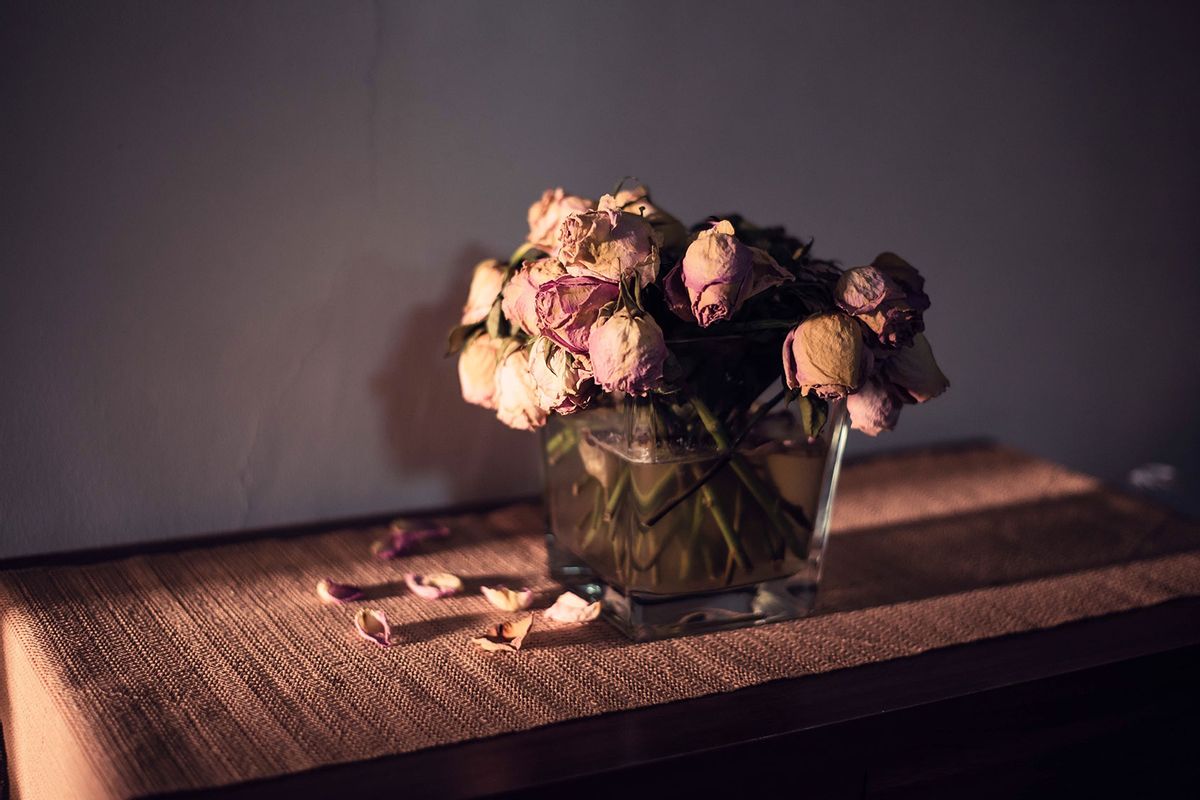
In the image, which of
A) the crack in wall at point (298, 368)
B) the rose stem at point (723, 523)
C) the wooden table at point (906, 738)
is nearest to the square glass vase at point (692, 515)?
the rose stem at point (723, 523)

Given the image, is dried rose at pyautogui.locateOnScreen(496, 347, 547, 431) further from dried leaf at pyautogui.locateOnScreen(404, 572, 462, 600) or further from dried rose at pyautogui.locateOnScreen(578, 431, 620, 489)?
dried leaf at pyautogui.locateOnScreen(404, 572, 462, 600)

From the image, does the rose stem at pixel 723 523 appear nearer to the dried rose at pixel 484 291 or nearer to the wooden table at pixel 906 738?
the wooden table at pixel 906 738

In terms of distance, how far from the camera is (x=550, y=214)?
865mm

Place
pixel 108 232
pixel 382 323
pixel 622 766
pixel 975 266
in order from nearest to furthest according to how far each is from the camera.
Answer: pixel 622 766 < pixel 108 232 < pixel 382 323 < pixel 975 266

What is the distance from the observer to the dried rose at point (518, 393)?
817 mm

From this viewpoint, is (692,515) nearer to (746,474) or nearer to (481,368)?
(746,474)

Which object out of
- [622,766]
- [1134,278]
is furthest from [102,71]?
[1134,278]

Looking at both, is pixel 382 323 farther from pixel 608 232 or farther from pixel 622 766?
pixel 622 766

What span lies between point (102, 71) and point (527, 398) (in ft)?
1.38

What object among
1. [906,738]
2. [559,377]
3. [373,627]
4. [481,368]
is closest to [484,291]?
[481,368]

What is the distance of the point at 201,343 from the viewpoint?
37.6 inches

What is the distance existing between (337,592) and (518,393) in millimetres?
219

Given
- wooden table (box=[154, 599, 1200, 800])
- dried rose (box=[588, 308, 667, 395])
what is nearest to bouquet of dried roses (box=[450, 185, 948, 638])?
dried rose (box=[588, 308, 667, 395])

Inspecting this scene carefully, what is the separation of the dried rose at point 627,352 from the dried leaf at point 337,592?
310mm
